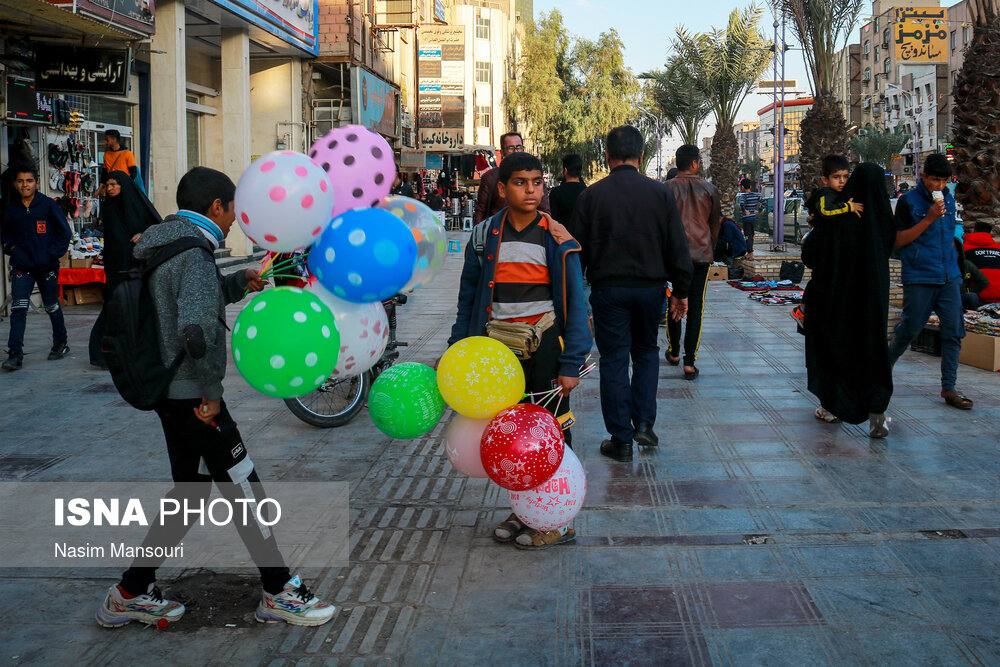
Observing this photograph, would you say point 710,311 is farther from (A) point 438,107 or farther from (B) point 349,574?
(A) point 438,107

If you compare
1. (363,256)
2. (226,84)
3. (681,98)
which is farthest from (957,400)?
(681,98)

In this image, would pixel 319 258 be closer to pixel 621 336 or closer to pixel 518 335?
pixel 518 335

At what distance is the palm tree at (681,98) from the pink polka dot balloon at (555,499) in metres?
30.3

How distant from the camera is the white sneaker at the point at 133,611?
3.56 m

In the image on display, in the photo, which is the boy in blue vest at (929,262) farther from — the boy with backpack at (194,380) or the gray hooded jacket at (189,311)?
the gray hooded jacket at (189,311)

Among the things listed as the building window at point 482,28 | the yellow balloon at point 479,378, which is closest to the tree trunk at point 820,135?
the yellow balloon at point 479,378

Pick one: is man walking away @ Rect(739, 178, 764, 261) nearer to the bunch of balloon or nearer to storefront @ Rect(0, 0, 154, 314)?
storefront @ Rect(0, 0, 154, 314)

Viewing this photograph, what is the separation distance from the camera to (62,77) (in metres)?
11.7

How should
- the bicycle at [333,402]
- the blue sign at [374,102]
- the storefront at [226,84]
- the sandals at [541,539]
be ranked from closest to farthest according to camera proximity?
the sandals at [541,539]
the bicycle at [333,402]
the storefront at [226,84]
the blue sign at [374,102]

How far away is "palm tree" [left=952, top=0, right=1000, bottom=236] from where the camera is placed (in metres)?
11.8

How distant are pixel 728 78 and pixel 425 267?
28.9 metres

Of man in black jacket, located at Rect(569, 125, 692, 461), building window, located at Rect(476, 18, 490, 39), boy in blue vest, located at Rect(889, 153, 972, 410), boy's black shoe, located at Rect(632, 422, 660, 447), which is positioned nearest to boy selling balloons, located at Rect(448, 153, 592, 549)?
man in black jacket, located at Rect(569, 125, 692, 461)

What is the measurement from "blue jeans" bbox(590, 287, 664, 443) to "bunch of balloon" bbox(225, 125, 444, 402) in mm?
2100

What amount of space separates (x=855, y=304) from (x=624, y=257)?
181 centimetres
